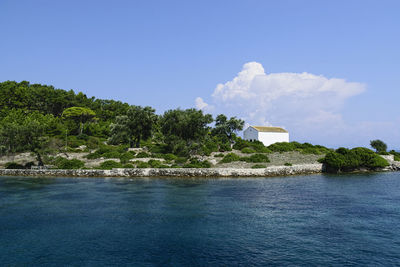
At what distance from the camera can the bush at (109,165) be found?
5622 centimetres

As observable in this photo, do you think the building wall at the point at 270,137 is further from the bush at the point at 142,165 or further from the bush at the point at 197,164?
the bush at the point at 142,165

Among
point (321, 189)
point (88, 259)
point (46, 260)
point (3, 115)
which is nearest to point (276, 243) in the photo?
point (88, 259)

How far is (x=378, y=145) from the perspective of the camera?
9506 centimetres

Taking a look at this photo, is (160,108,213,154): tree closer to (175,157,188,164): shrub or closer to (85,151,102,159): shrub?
(175,157,188,164): shrub

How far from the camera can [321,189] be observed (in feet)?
127

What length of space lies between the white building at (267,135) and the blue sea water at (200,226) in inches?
2152

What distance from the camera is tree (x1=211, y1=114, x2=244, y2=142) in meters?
91.7

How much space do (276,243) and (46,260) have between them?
46.5 ft

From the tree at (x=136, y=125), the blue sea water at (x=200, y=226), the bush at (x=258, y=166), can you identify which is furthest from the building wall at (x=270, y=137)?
the blue sea water at (x=200, y=226)

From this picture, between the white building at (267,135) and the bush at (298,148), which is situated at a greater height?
the white building at (267,135)

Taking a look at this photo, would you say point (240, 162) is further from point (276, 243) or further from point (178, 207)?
point (276, 243)

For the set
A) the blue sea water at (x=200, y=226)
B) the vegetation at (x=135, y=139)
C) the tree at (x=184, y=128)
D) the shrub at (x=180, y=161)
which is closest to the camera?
the blue sea water at (x=200, y=226)

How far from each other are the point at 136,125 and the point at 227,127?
31852 mm

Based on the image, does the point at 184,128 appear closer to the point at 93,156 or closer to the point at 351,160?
the point at 93,156
